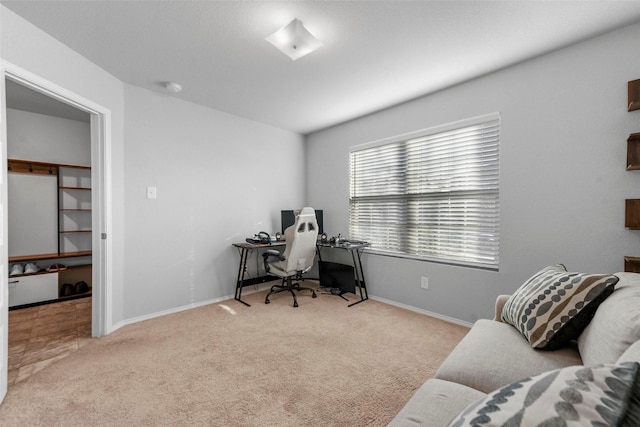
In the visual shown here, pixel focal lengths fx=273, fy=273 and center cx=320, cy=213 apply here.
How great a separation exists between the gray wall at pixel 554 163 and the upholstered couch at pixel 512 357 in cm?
89

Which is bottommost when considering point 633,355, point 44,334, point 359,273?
point 44,334

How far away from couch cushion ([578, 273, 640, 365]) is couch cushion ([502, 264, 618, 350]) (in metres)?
0.03

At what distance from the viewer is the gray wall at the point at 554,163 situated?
1.96 meters

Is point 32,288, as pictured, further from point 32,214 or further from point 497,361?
point 497,361

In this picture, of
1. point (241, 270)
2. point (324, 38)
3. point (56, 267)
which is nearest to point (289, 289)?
point (241, 270)

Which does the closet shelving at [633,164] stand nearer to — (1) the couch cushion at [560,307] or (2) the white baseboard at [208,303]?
(1) the couch cushion at [560,307]

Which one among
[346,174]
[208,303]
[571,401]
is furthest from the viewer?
[346,174]

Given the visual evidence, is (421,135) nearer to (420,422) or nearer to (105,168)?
(420,422)

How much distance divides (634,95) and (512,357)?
197 centimetres

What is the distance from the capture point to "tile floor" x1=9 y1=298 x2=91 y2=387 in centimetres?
205

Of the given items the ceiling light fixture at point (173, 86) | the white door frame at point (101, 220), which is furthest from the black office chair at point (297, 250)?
the ceiling light fixture at point (173, 86)

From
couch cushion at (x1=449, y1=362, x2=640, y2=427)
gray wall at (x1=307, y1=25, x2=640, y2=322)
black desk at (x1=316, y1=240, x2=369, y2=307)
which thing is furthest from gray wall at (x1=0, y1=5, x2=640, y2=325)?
couch cushion at (x1=449, y1=362, x2=640, y2=427)

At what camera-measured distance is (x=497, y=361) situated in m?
1.19

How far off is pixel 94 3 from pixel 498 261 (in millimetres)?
3665
